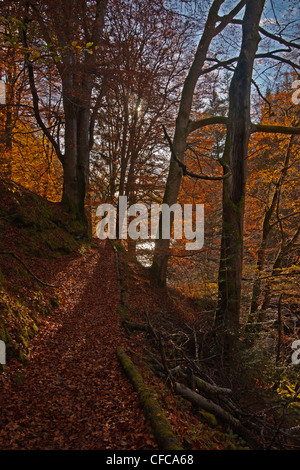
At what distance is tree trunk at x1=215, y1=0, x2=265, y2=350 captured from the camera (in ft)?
19.2

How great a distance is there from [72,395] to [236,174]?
546 cm

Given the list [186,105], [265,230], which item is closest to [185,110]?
[186,105]

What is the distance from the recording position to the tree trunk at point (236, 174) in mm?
5855

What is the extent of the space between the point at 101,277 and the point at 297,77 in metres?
10.4

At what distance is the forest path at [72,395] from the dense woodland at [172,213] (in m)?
0.08

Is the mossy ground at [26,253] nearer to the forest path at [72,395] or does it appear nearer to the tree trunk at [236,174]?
the forest path at [72,395]

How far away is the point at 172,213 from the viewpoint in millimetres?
10445

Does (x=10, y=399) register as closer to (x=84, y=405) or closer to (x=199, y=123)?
(x=84, y=405)

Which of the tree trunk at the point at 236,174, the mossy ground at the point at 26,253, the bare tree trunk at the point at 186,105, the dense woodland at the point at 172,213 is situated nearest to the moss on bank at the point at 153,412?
the dense woodland at the point at 172,213

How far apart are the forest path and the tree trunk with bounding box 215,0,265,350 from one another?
2.67 m

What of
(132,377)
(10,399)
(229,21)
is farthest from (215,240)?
(10,399)

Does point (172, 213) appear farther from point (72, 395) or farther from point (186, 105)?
point (72, 395)

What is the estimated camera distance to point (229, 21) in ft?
28.8

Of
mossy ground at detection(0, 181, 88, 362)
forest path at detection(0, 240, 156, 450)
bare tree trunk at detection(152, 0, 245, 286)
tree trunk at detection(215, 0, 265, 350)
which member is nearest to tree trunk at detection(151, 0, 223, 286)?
bare tree trunk at detection(152, 0, 245, 286)
